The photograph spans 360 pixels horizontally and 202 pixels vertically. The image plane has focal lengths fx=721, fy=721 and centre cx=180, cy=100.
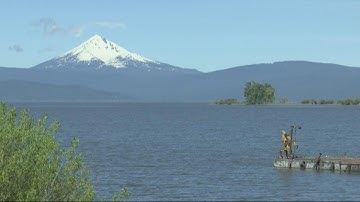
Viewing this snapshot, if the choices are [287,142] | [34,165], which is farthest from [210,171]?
[34,165]

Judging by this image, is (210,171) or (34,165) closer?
(34,165)

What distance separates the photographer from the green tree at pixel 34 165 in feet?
114

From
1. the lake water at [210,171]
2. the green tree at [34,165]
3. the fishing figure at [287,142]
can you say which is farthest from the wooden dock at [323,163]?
the green tree at [34,165]

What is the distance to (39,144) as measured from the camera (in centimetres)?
3553

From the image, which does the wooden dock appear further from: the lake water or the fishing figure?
the fishing figure

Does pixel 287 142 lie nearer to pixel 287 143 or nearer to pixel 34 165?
pixel 287 143

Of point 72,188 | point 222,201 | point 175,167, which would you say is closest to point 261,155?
point 175,167

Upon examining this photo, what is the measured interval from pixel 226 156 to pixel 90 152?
18.3 m

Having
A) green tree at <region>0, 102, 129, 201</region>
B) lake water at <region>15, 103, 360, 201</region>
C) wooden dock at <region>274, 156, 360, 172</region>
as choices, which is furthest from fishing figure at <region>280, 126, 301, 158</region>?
green tree at <region>0, 102, 129, 201</region>

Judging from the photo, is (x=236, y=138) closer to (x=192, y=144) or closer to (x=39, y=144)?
(x=192, y=144)

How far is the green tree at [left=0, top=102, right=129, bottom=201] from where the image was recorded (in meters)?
34.7

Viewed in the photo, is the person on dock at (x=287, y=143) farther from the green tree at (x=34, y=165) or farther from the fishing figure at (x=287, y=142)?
the green tree at (x=34, y=165)

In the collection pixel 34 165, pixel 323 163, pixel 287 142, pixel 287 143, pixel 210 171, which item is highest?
pixel 34 165

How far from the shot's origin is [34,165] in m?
35.2
